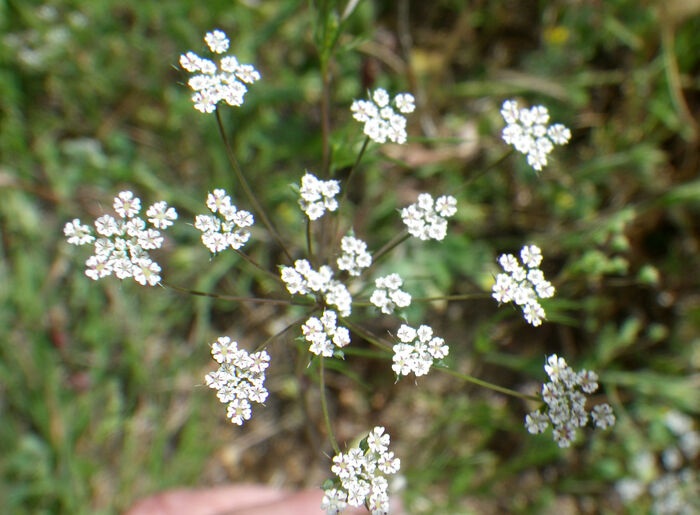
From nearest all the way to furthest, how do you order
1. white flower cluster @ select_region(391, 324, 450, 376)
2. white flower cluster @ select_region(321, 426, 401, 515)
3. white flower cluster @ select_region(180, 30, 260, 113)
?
1. white flower cluster @ select_region(321, 426, 401, 515)
2. white flower cluster @ select_region(391, 324, 450, 376)
3. white flower cluster @ select_region(180, 30, 260, 113)

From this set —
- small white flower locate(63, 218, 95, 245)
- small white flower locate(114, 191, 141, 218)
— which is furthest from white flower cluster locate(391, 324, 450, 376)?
small white flower locate(63, 218, 95, 245)

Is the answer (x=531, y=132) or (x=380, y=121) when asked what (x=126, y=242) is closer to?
(x=380, y=121)

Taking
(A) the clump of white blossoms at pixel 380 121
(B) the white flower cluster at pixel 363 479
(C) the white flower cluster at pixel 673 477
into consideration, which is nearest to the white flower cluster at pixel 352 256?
(A) the clump of white blossoms at pixel 380 121

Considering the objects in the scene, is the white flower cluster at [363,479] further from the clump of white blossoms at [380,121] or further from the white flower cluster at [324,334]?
the clump of white blossoms at [380,121]

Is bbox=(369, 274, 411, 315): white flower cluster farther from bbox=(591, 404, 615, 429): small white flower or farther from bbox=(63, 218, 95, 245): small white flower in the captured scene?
bbox=(63, 218, 95, 245): small white flower

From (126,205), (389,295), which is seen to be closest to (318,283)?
(389,295)

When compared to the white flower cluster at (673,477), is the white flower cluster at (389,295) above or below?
above
